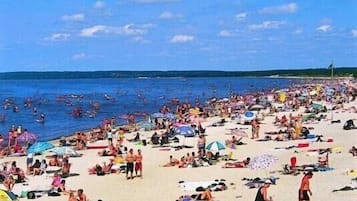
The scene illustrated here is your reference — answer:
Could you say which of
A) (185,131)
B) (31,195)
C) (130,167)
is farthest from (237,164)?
(185,131)

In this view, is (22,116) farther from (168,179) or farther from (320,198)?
(320,198)

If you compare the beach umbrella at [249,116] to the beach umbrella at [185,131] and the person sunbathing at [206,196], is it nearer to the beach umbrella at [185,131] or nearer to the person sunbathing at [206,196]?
the beach umbrella at [185,131]

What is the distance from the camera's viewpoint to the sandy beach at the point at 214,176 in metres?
17.7

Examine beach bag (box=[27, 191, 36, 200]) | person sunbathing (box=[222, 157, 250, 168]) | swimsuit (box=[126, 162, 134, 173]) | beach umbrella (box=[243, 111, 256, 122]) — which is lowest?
beach bag (box=[27, 191, 36, 200])

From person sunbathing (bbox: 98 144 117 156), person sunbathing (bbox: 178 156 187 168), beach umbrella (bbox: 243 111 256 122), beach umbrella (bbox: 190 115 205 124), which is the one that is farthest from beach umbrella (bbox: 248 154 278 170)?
beach umbrella (bbox: 190 115 205 124)

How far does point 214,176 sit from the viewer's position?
2042cm

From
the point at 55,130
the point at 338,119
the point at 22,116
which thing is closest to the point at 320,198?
the point at 338,119

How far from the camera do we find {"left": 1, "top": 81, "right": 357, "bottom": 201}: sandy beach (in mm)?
17656

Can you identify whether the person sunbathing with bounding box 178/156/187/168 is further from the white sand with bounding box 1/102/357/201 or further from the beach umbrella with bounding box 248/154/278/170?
the beach umbrella with bounding box 248/154/278/170

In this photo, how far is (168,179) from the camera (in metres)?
20.5

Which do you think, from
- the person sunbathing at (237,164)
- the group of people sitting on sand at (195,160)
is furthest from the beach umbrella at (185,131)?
the person sunbathing at (237,164)

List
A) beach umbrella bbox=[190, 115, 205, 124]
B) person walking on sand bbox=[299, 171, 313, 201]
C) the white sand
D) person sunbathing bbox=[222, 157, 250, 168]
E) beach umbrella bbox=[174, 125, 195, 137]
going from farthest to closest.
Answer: beach umbrella bbox=[190, 115, 205, 124] < beach umbrella bbox=[174, 125, 195, 137] < person sunbathing bbox=[222, 157, 250, 168] < the white sand < person walking on sand bbox=[299, 171, 313, 201]

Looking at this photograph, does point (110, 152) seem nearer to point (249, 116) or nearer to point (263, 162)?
point (263, 162)

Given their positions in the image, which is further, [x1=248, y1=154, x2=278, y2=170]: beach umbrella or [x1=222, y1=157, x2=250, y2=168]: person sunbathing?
[x1=222, y1=157, x2=250, y2=168]: person sunbathing
